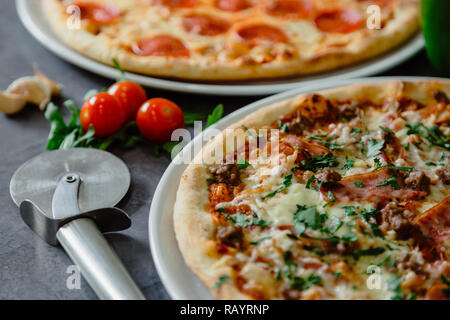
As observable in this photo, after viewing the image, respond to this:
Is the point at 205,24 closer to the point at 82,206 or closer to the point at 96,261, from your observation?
the point at 82,206

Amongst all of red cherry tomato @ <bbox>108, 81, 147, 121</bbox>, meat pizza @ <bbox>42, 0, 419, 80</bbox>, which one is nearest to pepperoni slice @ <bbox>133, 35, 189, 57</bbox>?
meat pizza @ <bbox>42, 0, 419, 80</bbox>

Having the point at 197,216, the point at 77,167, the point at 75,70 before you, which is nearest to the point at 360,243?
the point at 197,216

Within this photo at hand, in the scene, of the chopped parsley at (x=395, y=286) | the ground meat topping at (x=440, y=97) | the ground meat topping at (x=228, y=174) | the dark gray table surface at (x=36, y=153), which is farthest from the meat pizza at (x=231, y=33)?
the chopped parsley at (x=395, y=286)

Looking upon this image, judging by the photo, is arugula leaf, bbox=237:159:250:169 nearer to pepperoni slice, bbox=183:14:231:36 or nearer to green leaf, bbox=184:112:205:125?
green leaf, bbox=184:112:205:125

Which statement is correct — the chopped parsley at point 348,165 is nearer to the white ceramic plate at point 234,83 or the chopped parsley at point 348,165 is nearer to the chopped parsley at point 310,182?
the chopped parsley at point 310,182

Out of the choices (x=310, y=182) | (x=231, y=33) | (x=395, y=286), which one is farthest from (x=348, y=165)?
(x=231, y=33)

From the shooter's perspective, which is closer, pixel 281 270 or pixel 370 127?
pixel 281 270
